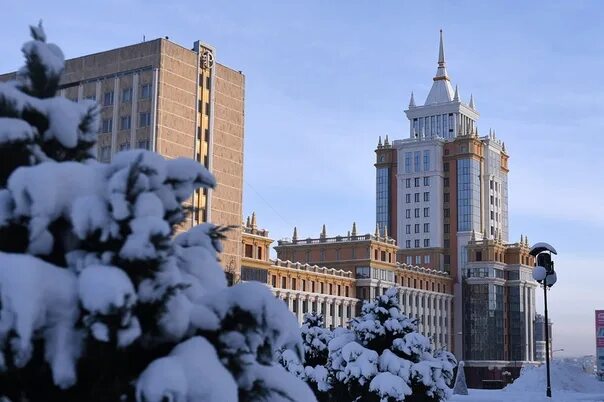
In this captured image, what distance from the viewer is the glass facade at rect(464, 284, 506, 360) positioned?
345ft

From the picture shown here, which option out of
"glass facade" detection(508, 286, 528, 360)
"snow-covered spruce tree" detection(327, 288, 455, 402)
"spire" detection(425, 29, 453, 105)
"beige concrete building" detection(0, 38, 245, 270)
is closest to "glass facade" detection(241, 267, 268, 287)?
"beige concrete building" detection(0, 38, 245, 270)

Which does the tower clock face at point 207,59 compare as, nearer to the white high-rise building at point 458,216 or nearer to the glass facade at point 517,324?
the white high-rise building at point 458,216

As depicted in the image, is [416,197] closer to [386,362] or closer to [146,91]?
[146,91]

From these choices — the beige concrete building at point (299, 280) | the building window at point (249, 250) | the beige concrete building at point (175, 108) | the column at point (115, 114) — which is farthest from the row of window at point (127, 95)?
the building window at point (249, 250)

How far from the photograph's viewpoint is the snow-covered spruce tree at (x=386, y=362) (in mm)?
16531

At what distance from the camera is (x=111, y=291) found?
409cm

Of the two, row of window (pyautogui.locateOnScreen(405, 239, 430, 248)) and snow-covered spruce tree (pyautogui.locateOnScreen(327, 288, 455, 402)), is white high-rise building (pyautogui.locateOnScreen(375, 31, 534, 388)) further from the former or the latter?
snow-covered spruce tree (pyautogui.locateOnScreen(327, 288, 455, 402))

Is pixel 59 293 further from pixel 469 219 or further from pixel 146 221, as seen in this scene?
pixel 469 219

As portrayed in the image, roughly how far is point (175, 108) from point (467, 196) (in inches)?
2158

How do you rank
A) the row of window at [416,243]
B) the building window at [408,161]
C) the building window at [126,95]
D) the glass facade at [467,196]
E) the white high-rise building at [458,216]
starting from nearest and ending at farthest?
the building window at [126,95] → the white high-rise building at [458,216] → the glass facade at [467,196] → the row of window at [416,243] → the building window at [408,161]

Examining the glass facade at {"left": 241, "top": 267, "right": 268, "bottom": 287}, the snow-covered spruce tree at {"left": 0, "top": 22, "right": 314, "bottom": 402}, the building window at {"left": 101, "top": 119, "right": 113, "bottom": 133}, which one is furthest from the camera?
the glass facade at {"left": 241, "top": 267, "right": 268, "bottom": 287}

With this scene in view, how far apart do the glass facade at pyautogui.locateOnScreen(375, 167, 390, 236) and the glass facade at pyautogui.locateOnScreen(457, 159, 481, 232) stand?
35.3ft

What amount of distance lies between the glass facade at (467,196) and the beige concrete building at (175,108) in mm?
46936

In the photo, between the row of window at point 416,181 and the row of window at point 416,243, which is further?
the row of window at point 416,181
